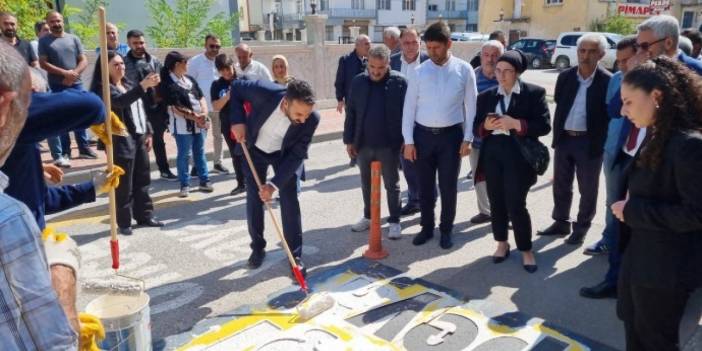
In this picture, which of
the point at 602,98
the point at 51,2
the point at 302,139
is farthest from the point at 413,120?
the point at 51,2

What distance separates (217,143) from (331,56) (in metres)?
6.14

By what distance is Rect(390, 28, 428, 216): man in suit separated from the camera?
5925 millimetres

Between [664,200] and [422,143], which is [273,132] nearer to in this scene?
[422,143]

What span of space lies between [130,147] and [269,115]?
5.57 ft

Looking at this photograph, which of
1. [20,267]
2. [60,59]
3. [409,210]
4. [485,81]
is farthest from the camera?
[60,59]

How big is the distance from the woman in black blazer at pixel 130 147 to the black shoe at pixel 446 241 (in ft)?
9.45

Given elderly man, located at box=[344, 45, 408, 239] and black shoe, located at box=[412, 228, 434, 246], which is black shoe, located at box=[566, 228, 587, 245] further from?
elderly man, located at box=[344, 45, 408, 239]

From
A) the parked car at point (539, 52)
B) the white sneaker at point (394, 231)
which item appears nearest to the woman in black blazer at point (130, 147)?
the white sneaker at point (394, 231)

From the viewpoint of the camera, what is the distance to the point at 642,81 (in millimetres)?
2598

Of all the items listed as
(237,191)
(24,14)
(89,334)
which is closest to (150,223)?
(237,191)

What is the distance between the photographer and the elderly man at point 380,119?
16.7ft

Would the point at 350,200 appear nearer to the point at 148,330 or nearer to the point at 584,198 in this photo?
the point at 584,198

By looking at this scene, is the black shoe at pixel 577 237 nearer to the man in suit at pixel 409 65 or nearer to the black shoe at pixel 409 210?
the man in suit at pixel 409 65

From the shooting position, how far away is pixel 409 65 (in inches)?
263
